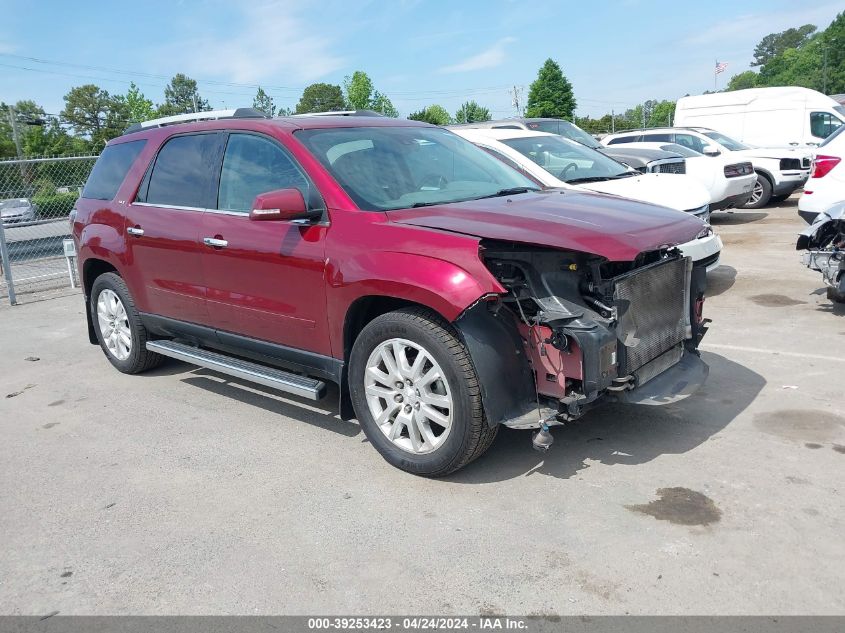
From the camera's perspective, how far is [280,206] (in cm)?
404

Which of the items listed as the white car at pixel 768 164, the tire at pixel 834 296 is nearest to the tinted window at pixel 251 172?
the tire at pixel 834 296

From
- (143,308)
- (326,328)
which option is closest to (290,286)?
(326,328)

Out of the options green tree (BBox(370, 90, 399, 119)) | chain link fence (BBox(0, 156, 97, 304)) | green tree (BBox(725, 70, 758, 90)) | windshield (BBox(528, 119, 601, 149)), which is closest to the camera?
chain link fence (BBox(0, 156, 97, 304))

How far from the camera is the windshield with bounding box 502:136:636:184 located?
8211mm

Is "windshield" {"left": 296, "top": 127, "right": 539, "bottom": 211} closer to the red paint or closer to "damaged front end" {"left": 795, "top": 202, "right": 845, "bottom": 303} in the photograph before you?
the red paint

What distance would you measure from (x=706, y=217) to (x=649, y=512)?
5469 millimetres

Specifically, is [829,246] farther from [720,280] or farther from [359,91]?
[359,91]

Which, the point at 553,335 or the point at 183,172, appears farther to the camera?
the point at 183,172

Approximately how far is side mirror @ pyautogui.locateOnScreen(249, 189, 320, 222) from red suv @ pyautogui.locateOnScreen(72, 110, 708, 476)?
0.01m

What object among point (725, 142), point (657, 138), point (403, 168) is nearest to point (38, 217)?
point (403, 168)

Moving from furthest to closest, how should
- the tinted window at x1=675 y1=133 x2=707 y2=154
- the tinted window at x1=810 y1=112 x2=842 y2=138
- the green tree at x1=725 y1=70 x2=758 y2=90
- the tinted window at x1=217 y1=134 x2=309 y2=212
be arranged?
the green tree at x1=725 y1=70 x2=758 y2=90
the tinted window at x1=810 y1=112 x2=842 y2=138
the tinted window at x1=675 y1=133 x2=707 y2=154
the tinted window at x1=217 y1=134 x2=309 y2=212

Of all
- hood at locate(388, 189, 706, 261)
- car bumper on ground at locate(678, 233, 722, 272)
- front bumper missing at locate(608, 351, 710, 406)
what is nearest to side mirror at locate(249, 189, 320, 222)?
hood at locate(388, 189, 706, 261)

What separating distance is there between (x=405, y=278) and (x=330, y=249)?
628 millimetres

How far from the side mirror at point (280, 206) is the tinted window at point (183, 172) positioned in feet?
3.58
